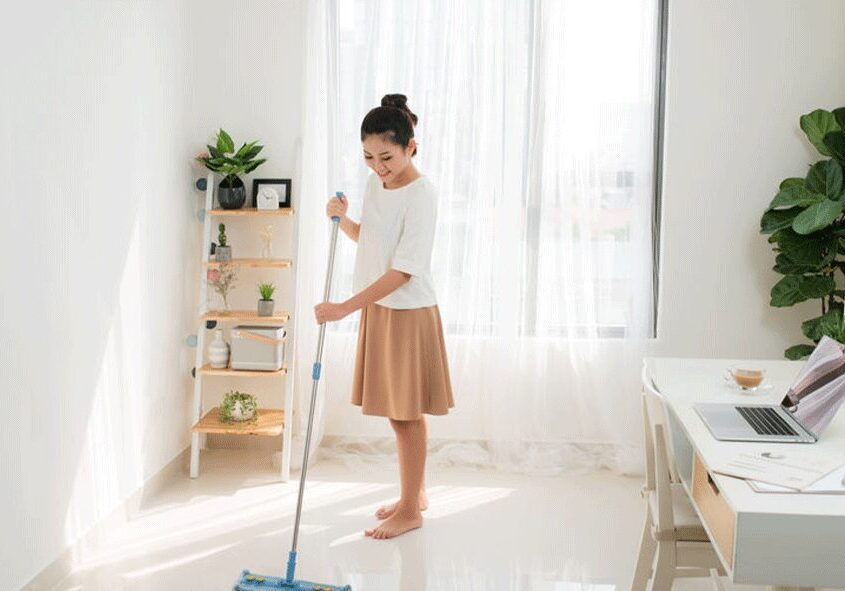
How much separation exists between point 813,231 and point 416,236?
5.37ft

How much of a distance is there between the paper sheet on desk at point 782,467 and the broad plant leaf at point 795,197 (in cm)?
203

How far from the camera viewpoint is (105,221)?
3.08m

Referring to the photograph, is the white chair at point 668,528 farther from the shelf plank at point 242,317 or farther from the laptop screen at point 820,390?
the shelf plank at point 242,317

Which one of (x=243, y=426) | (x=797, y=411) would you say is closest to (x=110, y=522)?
(x=243, y=426)

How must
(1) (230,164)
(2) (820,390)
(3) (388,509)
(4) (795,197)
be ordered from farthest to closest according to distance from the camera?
(1) (230,164), (4) (795,197), (3) (388,509), (2) (820,390)

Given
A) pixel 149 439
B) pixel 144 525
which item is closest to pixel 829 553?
pixel 144 525

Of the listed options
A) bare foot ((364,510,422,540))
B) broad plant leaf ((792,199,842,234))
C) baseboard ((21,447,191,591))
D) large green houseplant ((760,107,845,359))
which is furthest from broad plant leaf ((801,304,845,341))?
baseboard ((21,447,191,591))

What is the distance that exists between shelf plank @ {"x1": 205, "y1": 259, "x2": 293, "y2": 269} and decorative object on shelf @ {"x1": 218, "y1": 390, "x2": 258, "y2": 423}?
0.57 metres

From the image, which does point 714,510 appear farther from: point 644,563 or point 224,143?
point 224,143

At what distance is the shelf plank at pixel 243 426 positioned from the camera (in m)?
3.82

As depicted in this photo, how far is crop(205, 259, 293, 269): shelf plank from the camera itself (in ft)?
12.6

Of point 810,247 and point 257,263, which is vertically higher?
point 810,247

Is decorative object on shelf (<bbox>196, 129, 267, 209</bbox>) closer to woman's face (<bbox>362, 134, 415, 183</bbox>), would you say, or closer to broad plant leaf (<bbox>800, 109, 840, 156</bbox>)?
woman's face (<bbox>362, 134, 415, 183</bbox>)

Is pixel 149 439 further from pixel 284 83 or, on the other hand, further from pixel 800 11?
pixel 800 11
